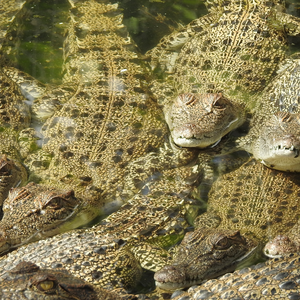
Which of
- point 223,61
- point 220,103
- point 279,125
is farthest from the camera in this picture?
point 223,61

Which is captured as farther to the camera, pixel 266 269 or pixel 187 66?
pixel 187 66

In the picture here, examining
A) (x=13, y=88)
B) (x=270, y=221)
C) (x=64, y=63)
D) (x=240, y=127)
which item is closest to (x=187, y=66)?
→ (x=240, y=127)

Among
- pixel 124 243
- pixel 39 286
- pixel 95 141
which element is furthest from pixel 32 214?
pixel 39 286

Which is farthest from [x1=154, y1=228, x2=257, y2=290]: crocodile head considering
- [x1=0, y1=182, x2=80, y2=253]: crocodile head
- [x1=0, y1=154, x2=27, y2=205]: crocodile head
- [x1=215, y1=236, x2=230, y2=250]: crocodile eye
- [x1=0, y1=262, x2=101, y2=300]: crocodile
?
[x1=0, y1=154, x2=27, y2=205]: crocodile head

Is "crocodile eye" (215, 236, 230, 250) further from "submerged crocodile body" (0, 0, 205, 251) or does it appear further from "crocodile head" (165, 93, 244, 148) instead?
"crocodile head" (165, 93, 244, 148)

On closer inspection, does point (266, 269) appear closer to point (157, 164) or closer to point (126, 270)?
point (126, 270)

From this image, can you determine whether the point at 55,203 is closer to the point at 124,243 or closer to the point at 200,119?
the point at 124,243

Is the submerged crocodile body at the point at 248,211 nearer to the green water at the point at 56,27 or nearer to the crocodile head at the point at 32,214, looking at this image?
the crocodile head at the point at 32,214
